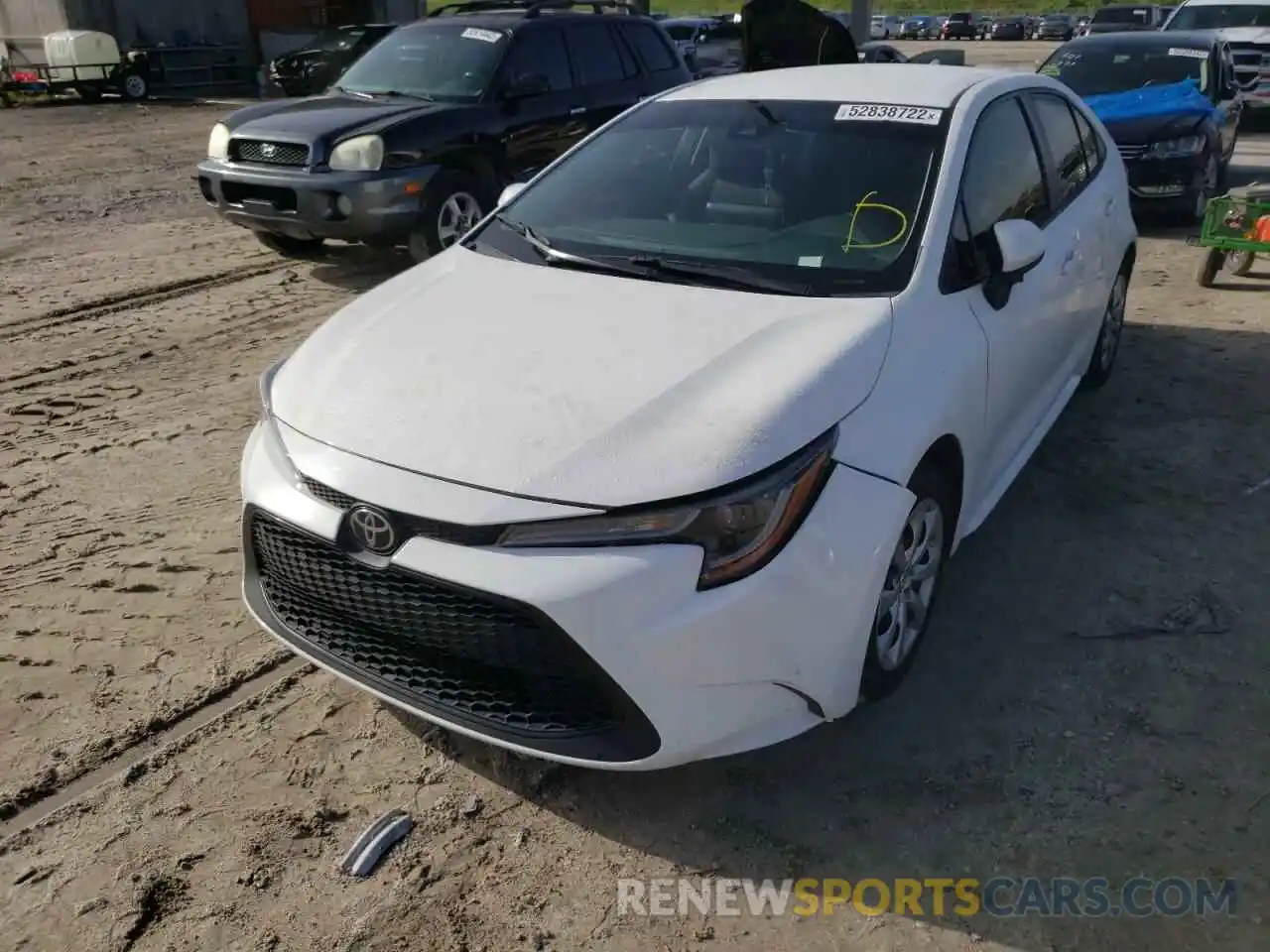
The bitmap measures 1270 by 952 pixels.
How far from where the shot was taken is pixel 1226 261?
A: 8438 mm

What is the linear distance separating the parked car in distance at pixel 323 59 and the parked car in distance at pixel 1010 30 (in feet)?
142

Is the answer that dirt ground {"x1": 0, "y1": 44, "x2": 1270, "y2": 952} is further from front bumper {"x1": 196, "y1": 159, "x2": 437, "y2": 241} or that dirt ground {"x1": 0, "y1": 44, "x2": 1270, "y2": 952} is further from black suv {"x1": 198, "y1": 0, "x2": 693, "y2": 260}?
black suv {"x1": 198, "y1": 0, "x2": 693, "y2": 260}

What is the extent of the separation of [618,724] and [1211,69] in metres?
10.9

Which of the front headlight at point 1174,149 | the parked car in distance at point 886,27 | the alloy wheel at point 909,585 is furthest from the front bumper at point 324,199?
the parked car in distance at point 886,27

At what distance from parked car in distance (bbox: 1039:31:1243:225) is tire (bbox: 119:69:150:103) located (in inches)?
789

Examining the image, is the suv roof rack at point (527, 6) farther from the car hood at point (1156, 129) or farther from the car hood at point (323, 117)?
the car hood at point (1156, 129)

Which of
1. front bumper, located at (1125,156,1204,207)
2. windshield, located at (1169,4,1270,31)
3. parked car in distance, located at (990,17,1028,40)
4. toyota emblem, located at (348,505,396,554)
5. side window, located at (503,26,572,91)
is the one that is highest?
side window, located at (503,26,572,91)

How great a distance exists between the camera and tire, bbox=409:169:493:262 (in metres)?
7.71

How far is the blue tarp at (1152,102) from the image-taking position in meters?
9.57

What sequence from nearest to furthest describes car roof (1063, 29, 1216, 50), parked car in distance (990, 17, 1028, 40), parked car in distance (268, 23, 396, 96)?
car roof (1063, 29, 1216, 50) → parked car in distance (268, 23, 396, 96) → parked car in distance (990, 17, 1028, 40)

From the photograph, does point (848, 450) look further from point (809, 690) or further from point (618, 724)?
point (618, 724)

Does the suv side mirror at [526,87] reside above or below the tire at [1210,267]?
above

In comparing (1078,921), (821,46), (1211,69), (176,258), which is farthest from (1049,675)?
(1211,69)
